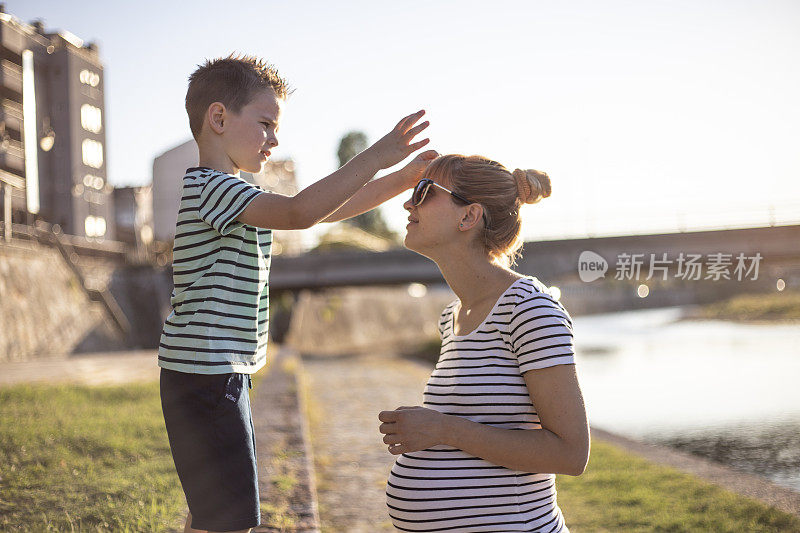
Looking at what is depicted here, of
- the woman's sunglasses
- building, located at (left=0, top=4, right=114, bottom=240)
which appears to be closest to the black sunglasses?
the woman's sunglasses

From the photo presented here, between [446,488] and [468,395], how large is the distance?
0.87 ft

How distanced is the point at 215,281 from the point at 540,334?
3.39 ft

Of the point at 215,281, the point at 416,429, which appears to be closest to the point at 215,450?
the point at 215,281

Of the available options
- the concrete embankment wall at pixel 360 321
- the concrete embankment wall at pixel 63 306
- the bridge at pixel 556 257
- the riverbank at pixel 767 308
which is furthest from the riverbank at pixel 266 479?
the riverbank at pixel 767 308

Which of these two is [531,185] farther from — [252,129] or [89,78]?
[89,78]

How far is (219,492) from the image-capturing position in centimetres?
222

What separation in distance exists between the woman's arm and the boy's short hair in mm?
1154

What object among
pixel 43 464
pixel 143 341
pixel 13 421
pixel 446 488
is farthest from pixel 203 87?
pixel 143 341

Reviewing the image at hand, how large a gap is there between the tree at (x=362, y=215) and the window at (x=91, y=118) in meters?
19.0

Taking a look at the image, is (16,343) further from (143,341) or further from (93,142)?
(93,142)

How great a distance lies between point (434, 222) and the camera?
217 centimetres

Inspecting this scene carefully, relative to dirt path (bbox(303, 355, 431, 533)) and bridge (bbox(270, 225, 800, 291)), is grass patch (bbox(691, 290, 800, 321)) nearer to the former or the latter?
bridge (bbox(270, 225, 800, 291))

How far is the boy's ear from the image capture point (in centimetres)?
237

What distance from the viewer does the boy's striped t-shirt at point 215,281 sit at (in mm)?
2238
